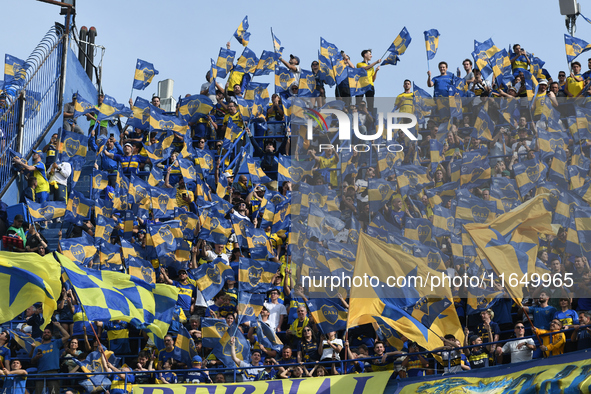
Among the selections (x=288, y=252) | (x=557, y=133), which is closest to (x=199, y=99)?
(x=288, y=252)

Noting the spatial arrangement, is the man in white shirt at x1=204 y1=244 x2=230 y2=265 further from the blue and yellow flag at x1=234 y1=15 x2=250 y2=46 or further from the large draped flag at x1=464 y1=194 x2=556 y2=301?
the blue and yellow flag at x1=234 y1=15 x2=250 y2=46

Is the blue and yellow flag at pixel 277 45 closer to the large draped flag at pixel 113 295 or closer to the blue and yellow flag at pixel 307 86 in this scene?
the blue and yellow flag at pixel 307 86

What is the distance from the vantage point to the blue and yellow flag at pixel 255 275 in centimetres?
1952

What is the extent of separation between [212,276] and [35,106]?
7.97m

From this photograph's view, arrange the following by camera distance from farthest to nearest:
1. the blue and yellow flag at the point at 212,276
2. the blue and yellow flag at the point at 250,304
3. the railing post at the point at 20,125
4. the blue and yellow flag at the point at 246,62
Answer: the blue and yellow flag at the point at 246,62 < the railing post at the point at 20,125 < the blue and yellow flag at the point at 212,276 < the blue and yellow flag at the point at 250,304

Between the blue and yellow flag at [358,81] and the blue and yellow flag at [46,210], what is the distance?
7.94m

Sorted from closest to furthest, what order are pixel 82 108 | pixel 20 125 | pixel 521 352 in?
pixel 521 352
pixel 20 125
pixel 82 108

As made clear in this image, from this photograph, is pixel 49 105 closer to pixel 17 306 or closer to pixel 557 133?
pixel 17 306

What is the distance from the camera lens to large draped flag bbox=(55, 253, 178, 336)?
683 inches

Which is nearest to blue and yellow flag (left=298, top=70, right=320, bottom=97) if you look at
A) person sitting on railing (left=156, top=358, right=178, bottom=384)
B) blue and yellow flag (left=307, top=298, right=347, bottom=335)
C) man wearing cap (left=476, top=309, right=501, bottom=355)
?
blue and yellow flag (left=307, top=298, right=347, bottom=335)

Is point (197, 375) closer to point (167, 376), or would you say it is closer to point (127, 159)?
point (167, 376)

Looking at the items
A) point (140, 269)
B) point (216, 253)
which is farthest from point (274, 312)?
point (140, 269)

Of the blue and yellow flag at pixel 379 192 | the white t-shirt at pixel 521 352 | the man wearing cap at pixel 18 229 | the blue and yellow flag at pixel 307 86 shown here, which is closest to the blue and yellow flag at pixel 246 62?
the blue and yellow flag at pixel 307 86

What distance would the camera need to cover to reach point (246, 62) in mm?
26609
